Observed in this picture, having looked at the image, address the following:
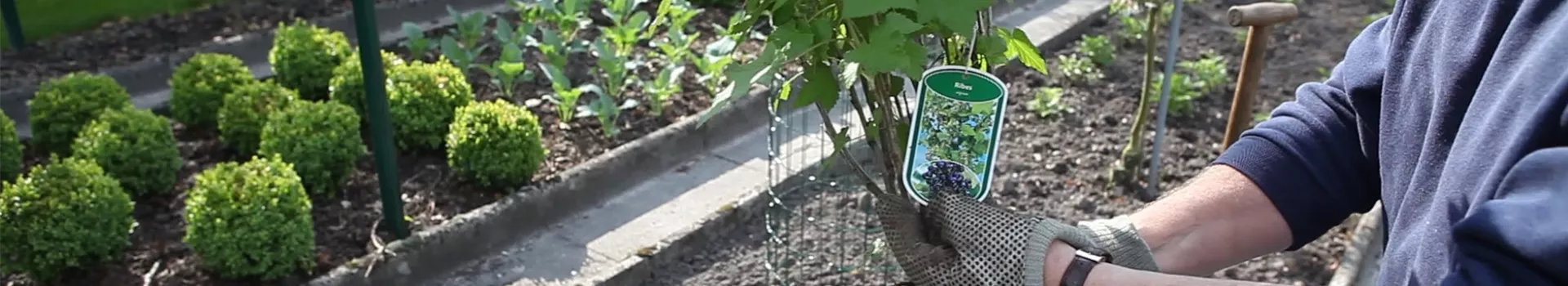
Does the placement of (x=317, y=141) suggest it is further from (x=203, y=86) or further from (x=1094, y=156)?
(x=1094, y=156)

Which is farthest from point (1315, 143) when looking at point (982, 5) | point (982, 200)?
point (982, 5)

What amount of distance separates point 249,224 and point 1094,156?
276 cm

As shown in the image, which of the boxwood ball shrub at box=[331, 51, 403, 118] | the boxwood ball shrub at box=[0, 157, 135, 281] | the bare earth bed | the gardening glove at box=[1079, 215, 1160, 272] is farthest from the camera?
the boxwood ball shrub at box=[331, 51, 403, 118]

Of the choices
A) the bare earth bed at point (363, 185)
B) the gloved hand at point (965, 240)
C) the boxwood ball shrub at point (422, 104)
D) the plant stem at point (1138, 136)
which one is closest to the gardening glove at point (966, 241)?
the gloved hand at point (965, 240)

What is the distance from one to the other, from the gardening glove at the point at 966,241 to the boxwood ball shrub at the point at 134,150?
9.35ft

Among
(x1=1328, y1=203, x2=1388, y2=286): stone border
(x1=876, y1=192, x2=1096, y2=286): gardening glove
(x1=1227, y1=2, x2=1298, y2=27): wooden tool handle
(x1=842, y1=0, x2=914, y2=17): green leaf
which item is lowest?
(x1=1328, y1=203, x2=1388, y2=286): stone border

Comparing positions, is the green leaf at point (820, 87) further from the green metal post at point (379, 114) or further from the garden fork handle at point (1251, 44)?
the garden fork handle at point (1251, 44)

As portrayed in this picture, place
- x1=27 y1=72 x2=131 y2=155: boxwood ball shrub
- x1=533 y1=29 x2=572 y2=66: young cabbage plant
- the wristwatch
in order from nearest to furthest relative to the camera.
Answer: the wristwatch < x1=27 y1=72 x2=131 y2=155: boxwood ball shrub < x1=533 y1=29 x2=572 y2=66: young cabbage plant

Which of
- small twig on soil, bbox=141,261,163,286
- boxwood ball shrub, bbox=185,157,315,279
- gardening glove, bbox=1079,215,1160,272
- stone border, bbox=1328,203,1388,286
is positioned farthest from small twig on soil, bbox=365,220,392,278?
stone border, bbox=1328,203,1388,286

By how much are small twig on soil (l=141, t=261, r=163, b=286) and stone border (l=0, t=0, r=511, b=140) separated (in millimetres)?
1056

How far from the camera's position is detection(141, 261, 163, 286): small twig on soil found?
3.22 metres

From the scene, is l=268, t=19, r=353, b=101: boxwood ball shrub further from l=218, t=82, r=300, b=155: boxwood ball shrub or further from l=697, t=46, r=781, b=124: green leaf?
l=697, t=46, r=781, b=124: green leaf

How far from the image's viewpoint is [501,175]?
12.7ft

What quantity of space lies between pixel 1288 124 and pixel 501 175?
8.64ft
